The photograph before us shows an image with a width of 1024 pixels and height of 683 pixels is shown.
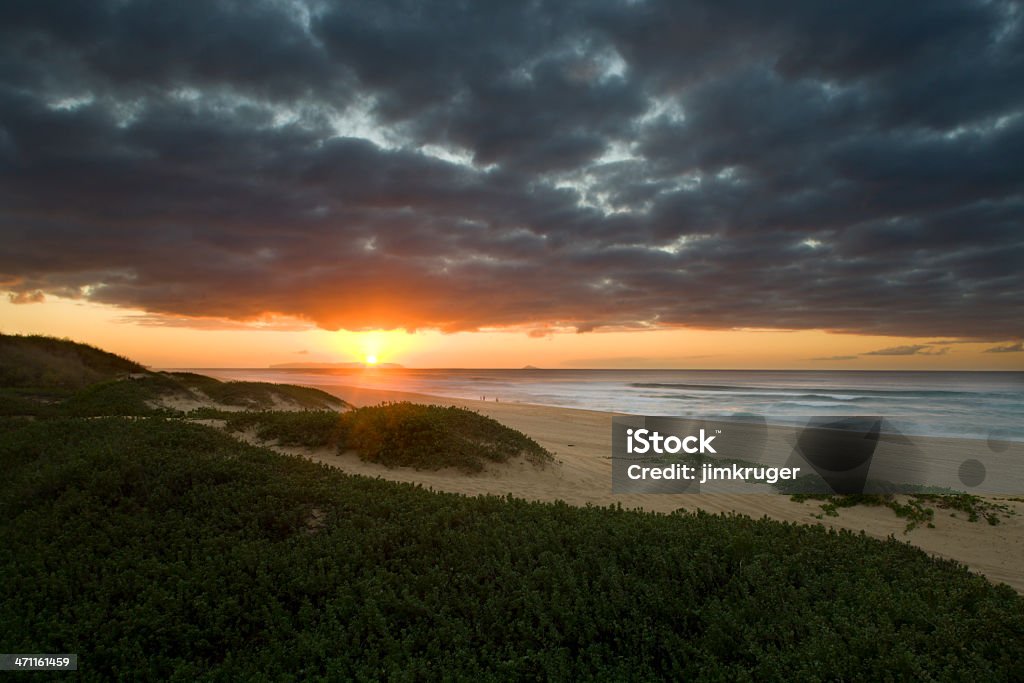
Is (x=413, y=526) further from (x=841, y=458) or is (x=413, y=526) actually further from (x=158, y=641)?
(x=841, y=458)

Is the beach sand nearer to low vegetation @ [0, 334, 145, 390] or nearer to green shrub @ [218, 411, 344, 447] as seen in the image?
green shrub @ [218, 411, 344, 447]

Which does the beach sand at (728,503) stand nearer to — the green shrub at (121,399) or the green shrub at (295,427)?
the green shrub at (295,427)

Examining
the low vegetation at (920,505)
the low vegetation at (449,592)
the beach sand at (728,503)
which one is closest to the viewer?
the low vegetation at (449,592)

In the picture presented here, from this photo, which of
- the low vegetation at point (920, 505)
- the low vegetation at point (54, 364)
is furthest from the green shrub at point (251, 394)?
the low vegetation at point (920, 505)

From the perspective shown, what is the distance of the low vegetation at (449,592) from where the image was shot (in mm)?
5973

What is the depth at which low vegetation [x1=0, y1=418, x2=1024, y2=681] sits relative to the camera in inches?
235

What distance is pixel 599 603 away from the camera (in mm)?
6871

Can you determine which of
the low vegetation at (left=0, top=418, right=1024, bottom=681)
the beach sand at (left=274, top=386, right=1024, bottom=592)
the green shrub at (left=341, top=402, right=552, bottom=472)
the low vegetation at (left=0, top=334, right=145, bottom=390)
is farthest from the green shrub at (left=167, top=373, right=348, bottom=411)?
the low vegetation at (left=0, top=418, right=1024, bottom=681)

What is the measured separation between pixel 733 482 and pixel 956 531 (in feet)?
19.2

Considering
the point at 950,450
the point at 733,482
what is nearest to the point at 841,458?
the point at 733,482

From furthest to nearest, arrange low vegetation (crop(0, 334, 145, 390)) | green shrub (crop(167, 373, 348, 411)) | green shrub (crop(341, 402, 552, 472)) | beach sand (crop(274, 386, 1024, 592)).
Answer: low vegetation (crop(0, 334, 145, 390))
green shrub (crop(167, 373, 348, 411))
green shrub (crop(341, 402, 552, 472))
beach sand (crop(274, 386, 1024, 592))

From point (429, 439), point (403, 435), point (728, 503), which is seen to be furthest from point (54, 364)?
point (728, 503)

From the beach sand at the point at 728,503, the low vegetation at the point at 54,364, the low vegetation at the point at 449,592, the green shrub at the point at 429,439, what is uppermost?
the low vegetation at the point at 54,364

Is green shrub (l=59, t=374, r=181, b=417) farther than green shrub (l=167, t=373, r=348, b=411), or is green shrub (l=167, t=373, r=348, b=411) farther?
green shrub (l=167, t=373, r=348, b=411)
